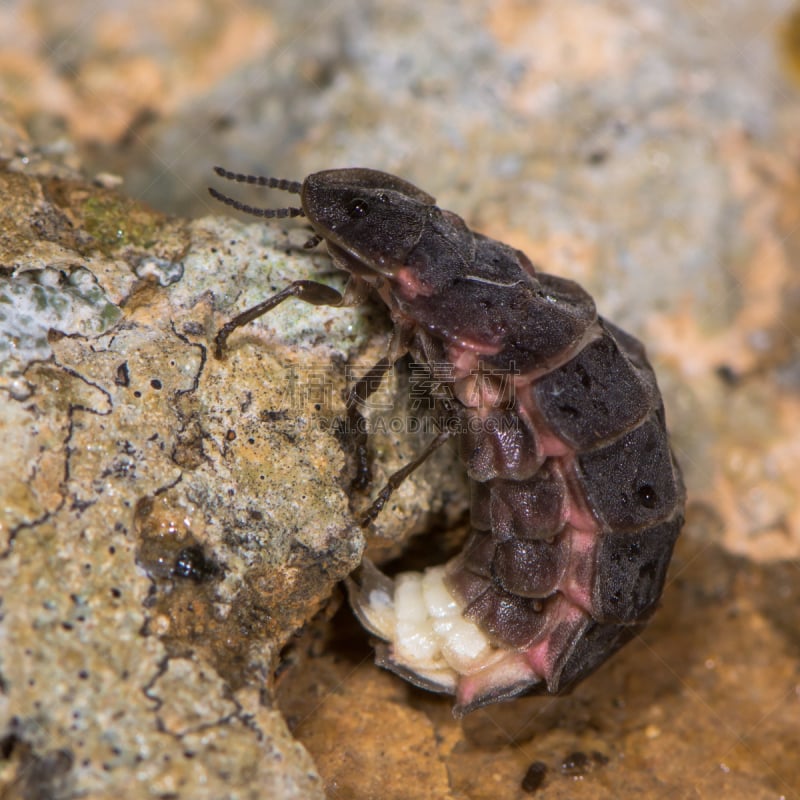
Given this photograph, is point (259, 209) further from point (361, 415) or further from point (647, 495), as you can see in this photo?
point (647, 495)

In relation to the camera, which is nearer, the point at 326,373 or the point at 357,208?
the point at 326,373

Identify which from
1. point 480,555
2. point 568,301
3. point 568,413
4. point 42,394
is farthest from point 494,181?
point 42,394

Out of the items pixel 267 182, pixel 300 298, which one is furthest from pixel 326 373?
pixel 267 182

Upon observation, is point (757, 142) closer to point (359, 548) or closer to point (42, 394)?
point (359, 548)

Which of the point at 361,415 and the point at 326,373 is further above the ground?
the point at 326,373

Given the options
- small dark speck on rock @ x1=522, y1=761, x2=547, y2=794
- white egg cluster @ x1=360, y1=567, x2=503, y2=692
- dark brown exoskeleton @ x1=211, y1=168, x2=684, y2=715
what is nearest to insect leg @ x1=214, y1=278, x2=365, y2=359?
dark brown exoskeleton @ x1=211, y1=168, x2=684, y2=715

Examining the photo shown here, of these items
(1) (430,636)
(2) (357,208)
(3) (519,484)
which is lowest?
(1) (430,636)

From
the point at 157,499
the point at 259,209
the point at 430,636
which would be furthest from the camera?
the point at 259,209

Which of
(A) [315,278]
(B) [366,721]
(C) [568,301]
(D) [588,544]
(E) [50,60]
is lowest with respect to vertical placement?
(B) [366,721]
